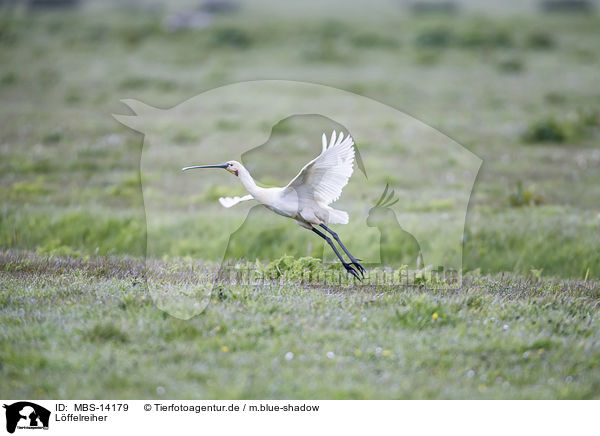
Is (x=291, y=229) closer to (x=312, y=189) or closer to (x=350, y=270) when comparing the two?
(x=350, y=270)

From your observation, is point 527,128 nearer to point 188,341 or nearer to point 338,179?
point 338,179

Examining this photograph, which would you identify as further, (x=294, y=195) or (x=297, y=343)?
(x=294, y=195)

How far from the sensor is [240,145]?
15852 mm

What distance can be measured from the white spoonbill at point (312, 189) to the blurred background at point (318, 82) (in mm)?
3374

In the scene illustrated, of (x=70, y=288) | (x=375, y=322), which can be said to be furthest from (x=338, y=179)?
(x=70, y=288)

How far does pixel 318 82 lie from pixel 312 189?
16.5 meters

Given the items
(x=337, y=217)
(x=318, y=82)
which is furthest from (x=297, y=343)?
(x=318, y=82)

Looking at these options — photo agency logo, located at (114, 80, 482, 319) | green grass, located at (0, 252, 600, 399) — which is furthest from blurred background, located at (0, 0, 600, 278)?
green grass, located at (0, 252, 600, 399)

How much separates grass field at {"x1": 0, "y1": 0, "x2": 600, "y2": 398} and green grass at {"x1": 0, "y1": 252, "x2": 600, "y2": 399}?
0.02 metres

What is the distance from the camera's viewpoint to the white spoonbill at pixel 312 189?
7.52m

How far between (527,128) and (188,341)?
47.6 feet
